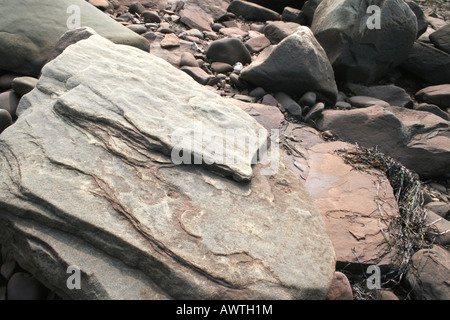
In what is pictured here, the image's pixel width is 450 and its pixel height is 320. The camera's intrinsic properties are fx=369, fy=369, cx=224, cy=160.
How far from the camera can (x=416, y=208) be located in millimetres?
2914

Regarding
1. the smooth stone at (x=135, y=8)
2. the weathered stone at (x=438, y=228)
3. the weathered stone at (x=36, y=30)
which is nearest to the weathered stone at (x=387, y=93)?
the weathered stone at (x=438, y=228)

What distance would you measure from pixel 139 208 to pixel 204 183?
441 mm

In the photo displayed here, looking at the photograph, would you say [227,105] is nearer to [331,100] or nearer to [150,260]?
[150,260]

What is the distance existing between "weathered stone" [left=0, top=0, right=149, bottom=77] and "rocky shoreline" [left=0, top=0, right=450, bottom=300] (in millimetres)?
18

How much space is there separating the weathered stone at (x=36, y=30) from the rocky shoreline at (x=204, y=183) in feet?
0.06

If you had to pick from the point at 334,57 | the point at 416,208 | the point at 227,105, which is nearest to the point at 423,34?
the point at 334,57

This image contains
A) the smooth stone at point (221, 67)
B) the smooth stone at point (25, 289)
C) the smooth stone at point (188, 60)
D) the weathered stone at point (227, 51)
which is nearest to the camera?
the smooth stone at point (25, 289)

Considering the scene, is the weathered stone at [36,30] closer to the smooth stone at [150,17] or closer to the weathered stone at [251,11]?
the smooth stone at [150,17]

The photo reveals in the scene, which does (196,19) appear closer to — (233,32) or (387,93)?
(233,32)

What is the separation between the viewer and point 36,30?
3.65 metres

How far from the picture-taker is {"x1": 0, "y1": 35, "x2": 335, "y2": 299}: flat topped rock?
1.78m

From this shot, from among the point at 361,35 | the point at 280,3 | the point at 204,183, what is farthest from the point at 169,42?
the point at 204,183

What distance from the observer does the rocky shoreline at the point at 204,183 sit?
1.82m
